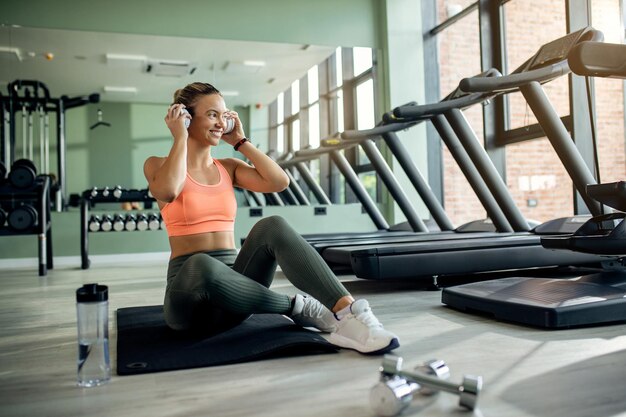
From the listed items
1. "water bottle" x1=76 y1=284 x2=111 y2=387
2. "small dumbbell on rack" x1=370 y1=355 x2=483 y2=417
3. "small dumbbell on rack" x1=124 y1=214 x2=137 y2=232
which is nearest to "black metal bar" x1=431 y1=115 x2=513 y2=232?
"small dumbbell on rack" x1=370 y1=355 x2=483 y2=417

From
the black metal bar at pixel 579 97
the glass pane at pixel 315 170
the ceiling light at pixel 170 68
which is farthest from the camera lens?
the glass pane at pixel 315 170

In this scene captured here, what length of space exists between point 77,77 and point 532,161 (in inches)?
185

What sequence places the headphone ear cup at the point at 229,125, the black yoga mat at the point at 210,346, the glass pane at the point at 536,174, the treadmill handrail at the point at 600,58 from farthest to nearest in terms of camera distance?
the glass pane at the point at 536,174
the headphone ear cup at the point at 229,125
the treadmill handrail at the point at 600,58
the black yoga mat at the point at 210,346

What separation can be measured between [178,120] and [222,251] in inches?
19.0

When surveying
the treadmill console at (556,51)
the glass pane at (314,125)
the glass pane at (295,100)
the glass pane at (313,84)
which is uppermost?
the glass pane at (313,84)

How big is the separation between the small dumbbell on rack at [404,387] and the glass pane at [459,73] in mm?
5302

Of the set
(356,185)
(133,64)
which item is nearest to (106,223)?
(133,64)

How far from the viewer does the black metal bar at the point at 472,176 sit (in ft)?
13.0

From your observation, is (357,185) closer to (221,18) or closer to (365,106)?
(365,106)

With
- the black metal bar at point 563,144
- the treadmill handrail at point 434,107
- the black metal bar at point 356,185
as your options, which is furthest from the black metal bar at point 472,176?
the black metal bar at point 356,185

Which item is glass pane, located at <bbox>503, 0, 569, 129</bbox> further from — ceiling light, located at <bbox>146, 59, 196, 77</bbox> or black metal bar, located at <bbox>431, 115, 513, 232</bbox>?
ceiling light, located at <bbox>146, 59, 196, 77</bbox>

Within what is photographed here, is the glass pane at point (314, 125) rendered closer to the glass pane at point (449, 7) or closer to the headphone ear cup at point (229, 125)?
the glass pane at point (449, 7)

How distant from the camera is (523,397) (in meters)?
1.30

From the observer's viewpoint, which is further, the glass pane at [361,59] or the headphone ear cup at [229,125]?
the glass pane at [361,59]
